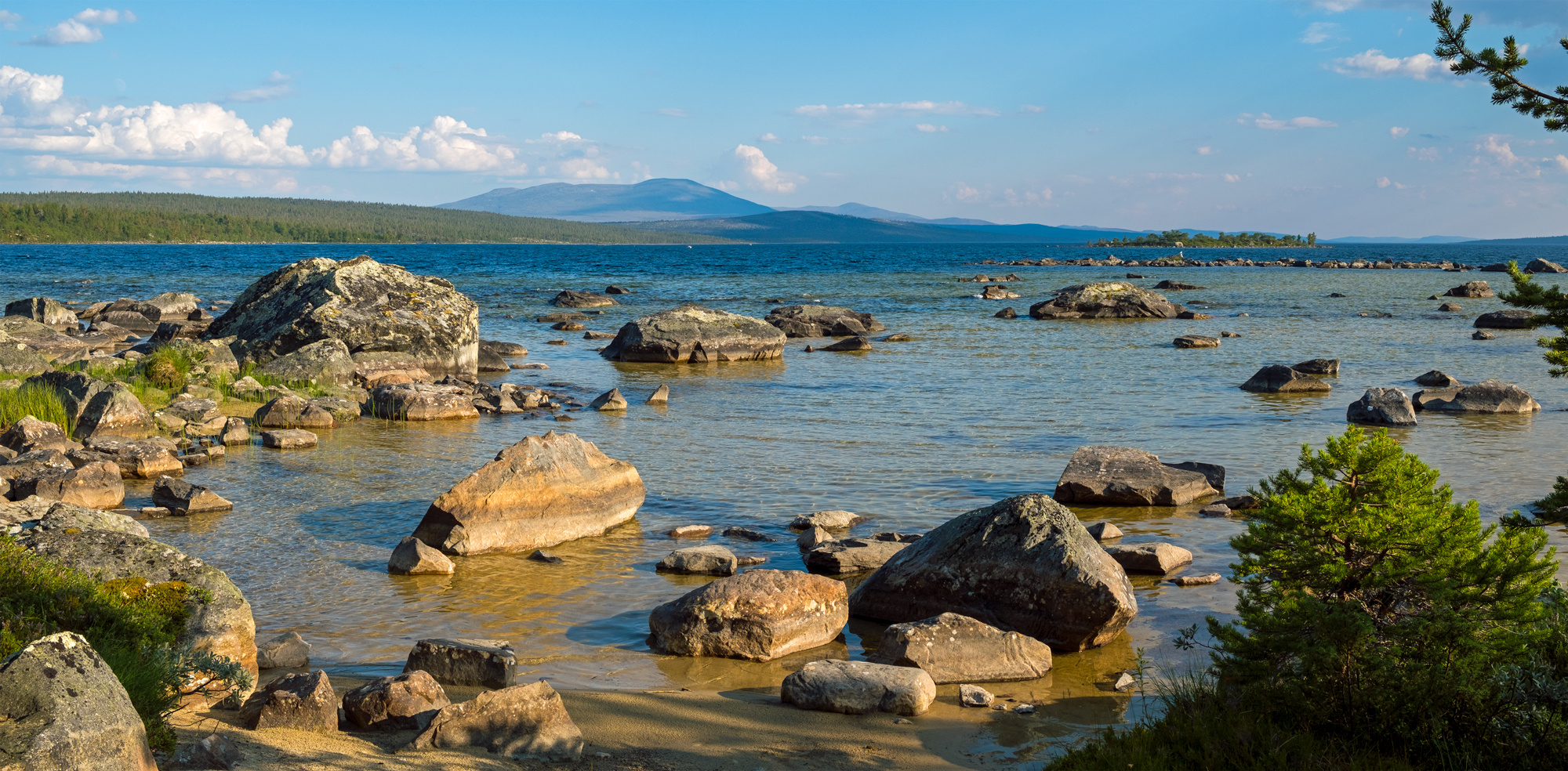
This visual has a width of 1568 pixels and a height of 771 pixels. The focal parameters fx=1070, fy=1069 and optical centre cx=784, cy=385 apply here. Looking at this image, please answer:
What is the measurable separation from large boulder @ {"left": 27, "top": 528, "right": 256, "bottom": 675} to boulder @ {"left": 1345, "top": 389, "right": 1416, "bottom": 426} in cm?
1772

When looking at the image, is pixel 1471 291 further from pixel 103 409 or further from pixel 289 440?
pixel 103 409

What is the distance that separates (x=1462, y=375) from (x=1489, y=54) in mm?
23390

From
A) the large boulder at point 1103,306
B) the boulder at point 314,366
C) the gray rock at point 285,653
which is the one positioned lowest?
the gray rock at point 285,653

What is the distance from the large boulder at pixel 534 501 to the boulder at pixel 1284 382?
16.6m

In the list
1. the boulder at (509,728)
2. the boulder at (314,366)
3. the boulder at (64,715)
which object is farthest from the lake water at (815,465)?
the boulder at (314,366)

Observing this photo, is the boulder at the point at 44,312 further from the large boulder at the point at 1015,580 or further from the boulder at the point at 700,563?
the large boulder at the point at 1015,580

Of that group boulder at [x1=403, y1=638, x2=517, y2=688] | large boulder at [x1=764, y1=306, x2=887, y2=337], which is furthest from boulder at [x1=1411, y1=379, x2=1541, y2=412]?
large boulder at [x1=764, y1=306, x2=887, y2=337]

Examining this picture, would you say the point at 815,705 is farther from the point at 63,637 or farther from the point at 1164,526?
the point at 1164,526

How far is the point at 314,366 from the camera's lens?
2178 cm

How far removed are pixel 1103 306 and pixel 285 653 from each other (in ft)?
151

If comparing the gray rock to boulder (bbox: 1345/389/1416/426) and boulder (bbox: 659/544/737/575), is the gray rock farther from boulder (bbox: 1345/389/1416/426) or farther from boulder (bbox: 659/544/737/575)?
boulder (bbox: 1345/389/1416/426)

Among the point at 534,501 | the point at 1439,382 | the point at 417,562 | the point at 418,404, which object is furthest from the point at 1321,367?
the point at 417,562

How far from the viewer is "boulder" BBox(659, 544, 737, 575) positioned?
10.2m

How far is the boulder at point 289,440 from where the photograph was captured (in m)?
15.8
